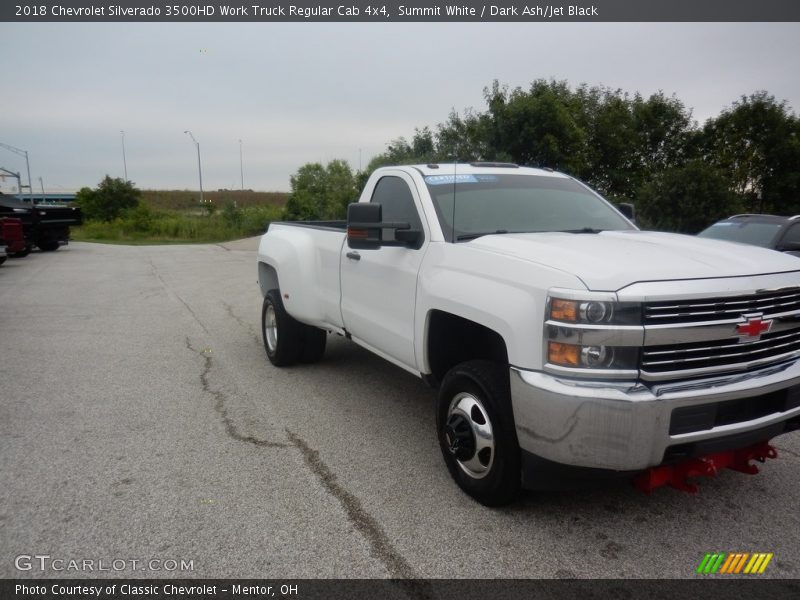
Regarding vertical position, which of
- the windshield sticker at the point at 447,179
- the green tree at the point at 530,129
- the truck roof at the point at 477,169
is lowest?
the windshield sticker at the point at 447,179

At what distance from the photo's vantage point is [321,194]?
159ft

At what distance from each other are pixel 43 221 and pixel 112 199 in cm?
4207

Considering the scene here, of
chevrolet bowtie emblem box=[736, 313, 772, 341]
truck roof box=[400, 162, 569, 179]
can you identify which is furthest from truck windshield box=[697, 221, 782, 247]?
chevrolet bowtie emblem box=[736, 313, 772, 341]

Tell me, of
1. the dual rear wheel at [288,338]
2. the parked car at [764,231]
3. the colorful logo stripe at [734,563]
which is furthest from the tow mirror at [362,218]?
the parked car at [764,231]

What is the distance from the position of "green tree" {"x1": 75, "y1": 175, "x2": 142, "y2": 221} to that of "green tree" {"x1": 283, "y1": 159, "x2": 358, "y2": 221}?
56.0ft

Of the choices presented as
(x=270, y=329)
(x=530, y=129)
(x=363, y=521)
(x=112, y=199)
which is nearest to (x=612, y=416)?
(x=363, y=521)

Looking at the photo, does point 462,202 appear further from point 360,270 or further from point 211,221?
point 211,221

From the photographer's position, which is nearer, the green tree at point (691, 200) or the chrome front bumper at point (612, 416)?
the chrome front bumper at point (612, 416)

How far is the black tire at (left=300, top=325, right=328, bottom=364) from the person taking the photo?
20.8 feet

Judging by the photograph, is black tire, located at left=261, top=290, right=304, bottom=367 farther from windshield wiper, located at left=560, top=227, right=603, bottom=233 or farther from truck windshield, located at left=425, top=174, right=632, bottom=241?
windshield wiper, located at left=560, top=227, right=603, bottom=233

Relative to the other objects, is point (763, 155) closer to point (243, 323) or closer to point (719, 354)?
point (243, 323)

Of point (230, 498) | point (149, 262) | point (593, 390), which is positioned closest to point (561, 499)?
point (593, 390)

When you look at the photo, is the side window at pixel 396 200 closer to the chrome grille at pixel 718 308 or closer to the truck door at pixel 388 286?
the truck door at pixel 388 286

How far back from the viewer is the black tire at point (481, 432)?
315cm
